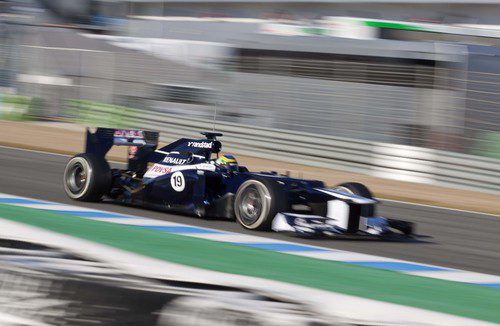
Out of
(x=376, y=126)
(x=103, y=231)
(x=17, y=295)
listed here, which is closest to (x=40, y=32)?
(x=376, y=126)

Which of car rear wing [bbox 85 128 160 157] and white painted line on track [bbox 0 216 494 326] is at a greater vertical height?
car rear wing [bbox 85 128 160 157]

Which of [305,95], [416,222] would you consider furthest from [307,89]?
[416,222]

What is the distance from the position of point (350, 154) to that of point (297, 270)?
11.7m

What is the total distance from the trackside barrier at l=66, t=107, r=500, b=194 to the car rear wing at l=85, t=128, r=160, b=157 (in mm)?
7456

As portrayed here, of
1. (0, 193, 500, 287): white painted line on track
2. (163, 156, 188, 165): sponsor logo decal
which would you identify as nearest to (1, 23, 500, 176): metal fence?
(163, 156, 188, 165): sponsor logo decal

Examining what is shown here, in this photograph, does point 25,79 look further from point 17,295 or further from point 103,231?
point 17,295

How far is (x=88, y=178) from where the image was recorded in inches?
370

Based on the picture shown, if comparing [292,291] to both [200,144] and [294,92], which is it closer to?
[200,144]

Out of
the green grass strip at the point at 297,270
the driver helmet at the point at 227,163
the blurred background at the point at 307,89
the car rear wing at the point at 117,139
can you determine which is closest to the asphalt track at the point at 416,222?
the driver helmet at the point at 227,163

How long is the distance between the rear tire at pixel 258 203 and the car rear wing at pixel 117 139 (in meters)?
1.67

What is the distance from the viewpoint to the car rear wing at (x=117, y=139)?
31.8 feet

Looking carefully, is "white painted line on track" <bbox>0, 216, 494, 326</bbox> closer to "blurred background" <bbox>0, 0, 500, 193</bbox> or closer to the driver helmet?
the driver helmet

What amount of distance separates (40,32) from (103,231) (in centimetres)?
2128

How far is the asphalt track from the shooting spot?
789 centimetres
